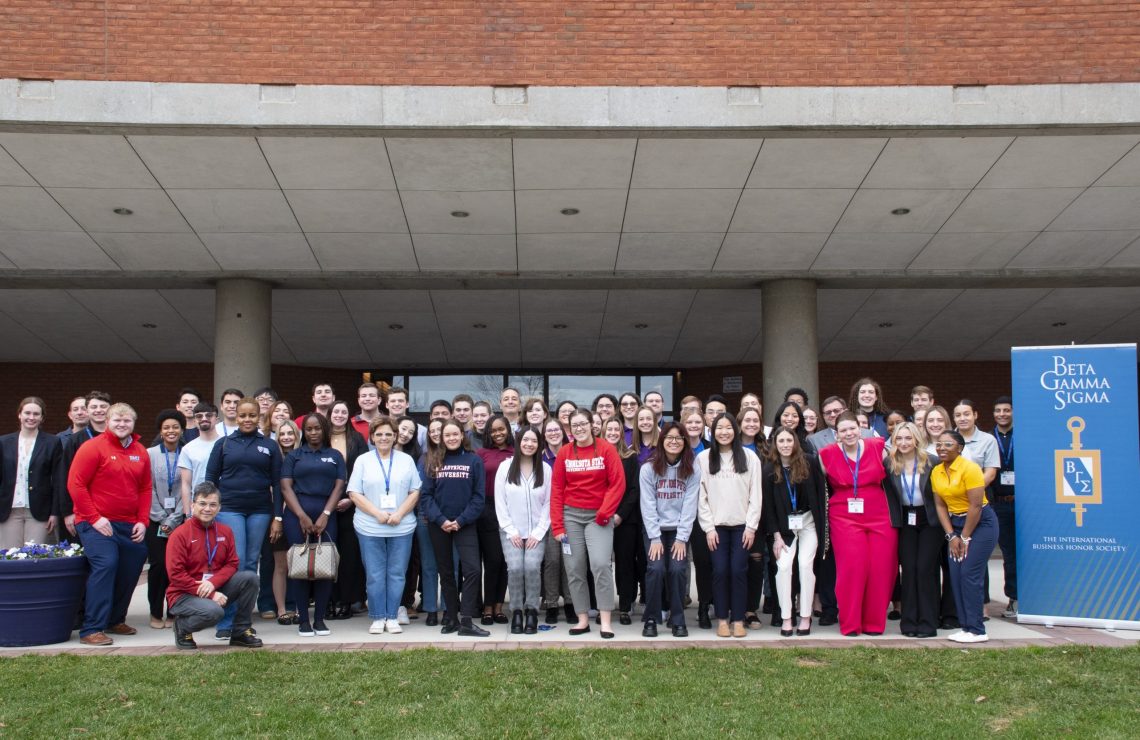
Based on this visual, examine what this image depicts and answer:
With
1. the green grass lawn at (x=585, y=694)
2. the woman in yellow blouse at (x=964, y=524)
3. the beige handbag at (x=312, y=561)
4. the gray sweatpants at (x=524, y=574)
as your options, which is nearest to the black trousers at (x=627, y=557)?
the gray sweatpants at (x=524, y=574)

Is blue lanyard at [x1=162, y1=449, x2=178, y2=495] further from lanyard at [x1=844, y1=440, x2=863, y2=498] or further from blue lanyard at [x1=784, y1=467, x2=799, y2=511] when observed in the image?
lanyard at [x1=844, y1=440, x2=863, y2=498]

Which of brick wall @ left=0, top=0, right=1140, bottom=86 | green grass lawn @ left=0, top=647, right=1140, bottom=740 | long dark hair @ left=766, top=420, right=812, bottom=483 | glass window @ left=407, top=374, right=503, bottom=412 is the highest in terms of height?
brick wall @ left=0, top=0, right=1140, bottom=86

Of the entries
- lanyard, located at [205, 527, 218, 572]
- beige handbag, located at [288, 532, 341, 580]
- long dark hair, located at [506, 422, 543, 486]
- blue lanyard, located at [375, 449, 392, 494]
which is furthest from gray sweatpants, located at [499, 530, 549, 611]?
lanyard, located at [205, 527, 218, 572]

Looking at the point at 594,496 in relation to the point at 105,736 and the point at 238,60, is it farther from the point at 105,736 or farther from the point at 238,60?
the point at 238,60

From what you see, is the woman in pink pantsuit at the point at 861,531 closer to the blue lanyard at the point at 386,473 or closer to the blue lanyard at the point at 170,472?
the blue lanyard at the point at 386,473

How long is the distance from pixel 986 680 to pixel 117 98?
8.84 meters

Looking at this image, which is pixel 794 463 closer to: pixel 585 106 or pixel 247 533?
pixel 247 533

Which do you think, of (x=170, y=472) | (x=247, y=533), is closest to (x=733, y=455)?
(x=247, y=533)

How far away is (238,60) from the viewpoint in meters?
9.29

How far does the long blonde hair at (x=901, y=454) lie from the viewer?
23.0 feet

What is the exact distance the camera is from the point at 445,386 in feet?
62.5

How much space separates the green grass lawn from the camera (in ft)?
15.3

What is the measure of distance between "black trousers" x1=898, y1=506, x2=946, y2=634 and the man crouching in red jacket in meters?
4.70

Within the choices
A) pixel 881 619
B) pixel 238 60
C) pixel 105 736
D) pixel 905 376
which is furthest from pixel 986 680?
pixel 905 376
